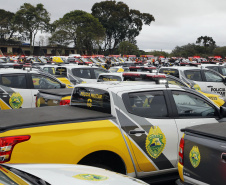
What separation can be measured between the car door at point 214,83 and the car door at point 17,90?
6.66 metres

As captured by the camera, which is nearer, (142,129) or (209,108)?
(142,129)

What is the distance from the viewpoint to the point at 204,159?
3676 millimetres

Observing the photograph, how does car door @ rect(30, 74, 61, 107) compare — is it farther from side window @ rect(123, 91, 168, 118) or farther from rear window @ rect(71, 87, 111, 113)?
side window @ rect(123, 91, 168, 118)

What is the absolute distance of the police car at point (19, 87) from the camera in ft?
30.7

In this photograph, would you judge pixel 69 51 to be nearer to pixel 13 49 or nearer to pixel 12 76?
pixel 13 49

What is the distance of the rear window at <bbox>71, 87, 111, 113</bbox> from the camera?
5037 mm

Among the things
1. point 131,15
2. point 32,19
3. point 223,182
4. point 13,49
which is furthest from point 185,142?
point 131,15

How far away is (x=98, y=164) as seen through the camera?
4555 mm

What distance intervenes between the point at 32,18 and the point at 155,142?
71.0 meters

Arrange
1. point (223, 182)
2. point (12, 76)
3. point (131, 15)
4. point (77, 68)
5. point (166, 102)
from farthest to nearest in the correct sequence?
point (131, 15), point (77, 68), point (12, 76), point (166, 102), point (223, 182)

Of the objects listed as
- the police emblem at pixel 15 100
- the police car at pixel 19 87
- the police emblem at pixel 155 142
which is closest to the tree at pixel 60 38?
the police car at pixel 19 87

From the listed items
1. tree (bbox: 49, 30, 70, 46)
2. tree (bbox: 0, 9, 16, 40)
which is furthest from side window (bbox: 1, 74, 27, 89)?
tree (bbox: 0, 9, 16, 40)

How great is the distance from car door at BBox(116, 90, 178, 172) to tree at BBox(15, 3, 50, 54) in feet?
229

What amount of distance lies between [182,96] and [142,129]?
→ 3.39 feet
